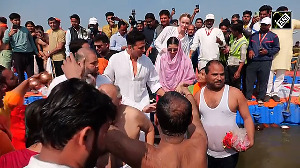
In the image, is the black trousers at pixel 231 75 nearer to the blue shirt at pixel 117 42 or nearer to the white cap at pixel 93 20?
the blue shirt at pixel 117 42

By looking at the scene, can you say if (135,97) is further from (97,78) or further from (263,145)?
(263,145)

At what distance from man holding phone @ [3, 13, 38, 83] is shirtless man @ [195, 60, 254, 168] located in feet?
19.2

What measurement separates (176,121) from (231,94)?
1.35 m

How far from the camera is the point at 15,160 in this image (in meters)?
1.57

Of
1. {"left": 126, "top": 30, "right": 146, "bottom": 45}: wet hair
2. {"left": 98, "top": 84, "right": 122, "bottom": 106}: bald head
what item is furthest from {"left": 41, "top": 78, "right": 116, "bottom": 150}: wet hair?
{"left": 126, "top": 30, "right": 146, "bottom": 45}: wet hair

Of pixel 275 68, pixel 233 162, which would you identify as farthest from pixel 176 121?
pixel 275 68

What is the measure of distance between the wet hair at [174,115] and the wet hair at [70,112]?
0.86 metres

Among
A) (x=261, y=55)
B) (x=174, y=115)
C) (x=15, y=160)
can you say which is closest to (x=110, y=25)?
(x=261, y=55)

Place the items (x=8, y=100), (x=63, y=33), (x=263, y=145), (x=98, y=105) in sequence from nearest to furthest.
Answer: (x=98, y=105) → (x=8, y=100) → (x=263, y=145) → (x=63, y=33)

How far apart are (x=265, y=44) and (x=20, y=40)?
5.99 m

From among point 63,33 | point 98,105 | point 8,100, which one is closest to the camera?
point 98,105

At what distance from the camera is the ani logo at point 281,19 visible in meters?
5.71

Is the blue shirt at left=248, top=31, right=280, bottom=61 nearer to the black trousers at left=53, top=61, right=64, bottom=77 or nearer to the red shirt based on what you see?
the black trousers at left=53, top=61, right=64, bottom=77

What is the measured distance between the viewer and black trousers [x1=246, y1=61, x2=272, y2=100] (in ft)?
21.3
